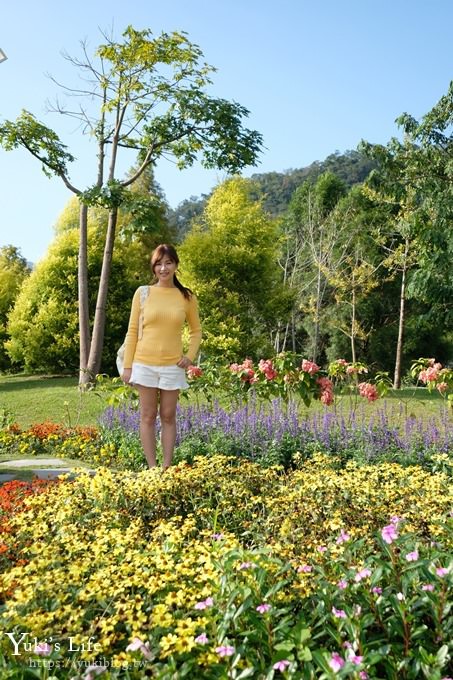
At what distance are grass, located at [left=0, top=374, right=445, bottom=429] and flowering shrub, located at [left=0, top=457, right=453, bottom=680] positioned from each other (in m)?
4.27

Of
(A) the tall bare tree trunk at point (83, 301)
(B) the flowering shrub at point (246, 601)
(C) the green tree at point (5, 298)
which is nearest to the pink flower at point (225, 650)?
(B) the flowering shrub at point (246, 601)

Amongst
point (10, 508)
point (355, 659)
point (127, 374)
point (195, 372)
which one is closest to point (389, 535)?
point (355, 659)

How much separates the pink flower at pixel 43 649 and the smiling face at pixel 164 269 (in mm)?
2559

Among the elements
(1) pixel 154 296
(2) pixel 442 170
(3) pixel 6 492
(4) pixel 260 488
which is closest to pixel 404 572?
(4) pixel 260 488

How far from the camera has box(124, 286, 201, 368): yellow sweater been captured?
12.2 ft

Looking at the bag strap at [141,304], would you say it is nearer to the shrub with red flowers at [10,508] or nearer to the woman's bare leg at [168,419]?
the woman's bare leg at [168,419]

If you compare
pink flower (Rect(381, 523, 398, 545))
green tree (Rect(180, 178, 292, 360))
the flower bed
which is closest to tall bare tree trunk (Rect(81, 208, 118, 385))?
green tree (Rect(180, 178, 292, 360))

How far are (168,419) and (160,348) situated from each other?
1.49 ft

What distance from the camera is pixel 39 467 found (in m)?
4.40

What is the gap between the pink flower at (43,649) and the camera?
139 cm

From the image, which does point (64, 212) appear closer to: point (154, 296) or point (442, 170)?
point (442, 170)

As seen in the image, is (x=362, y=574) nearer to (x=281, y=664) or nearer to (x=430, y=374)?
(x=281, y=664)

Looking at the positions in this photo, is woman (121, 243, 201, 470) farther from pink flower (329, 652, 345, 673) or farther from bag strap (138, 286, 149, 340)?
pink flower (329, 652, 345, 673)

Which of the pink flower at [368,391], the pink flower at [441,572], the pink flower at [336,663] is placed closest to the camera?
the pink flower at [336,663]
